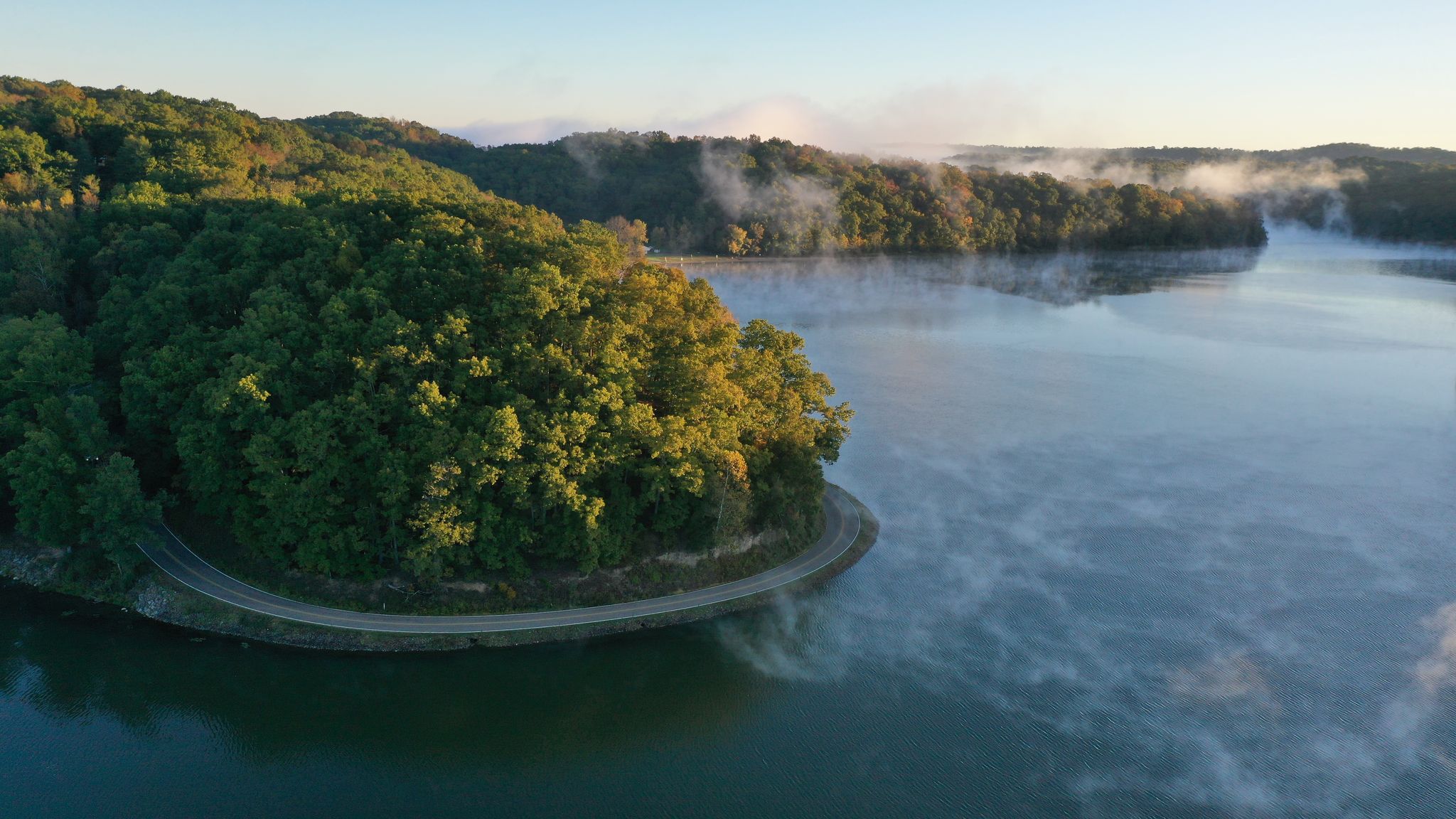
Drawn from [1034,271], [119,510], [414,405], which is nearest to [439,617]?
[414,405]

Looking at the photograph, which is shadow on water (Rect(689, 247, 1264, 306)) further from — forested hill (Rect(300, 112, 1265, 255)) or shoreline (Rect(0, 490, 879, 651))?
shoreline (Rect(0, 490, 879, 651))

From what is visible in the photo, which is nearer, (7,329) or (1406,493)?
(7,329)

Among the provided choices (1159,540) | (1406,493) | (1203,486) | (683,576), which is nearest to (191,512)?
(683,576)

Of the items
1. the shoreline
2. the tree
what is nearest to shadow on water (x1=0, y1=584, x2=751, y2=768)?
the shoreline

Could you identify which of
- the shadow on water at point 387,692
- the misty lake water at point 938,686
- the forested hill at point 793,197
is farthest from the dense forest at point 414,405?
the forested hill at point 793,197

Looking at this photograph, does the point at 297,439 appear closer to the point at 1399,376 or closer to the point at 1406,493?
the point at 1406,493

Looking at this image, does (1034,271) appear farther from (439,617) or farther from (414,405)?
(439,617)
